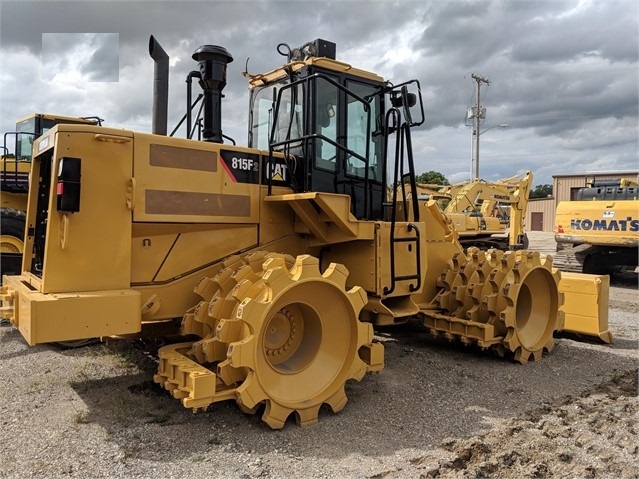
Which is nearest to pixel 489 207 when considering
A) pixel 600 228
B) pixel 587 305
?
pixel 600 228

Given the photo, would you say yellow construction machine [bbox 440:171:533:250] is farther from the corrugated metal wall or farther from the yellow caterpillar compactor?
the corrugated metal wall

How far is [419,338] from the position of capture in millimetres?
7504

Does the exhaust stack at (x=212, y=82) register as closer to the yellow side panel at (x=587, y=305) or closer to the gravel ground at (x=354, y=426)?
the gravel ground at (x=354, y=426)

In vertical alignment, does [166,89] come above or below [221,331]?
above

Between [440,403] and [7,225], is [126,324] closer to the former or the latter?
[440,403]

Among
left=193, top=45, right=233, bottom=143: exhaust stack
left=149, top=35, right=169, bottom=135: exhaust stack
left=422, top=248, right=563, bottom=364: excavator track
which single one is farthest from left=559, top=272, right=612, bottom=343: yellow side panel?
left=149, top=35, right=169, bottom=135: exhaust stack

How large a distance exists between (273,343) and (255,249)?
1.02m

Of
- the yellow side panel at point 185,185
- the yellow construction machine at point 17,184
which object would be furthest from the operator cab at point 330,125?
the yellow construction machine at point 17,184

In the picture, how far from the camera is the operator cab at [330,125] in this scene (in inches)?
213

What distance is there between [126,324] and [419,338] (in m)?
4.47

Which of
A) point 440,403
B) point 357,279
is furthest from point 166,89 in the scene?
point 440,403

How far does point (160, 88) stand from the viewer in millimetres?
5008

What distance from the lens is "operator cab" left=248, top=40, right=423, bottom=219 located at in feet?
17.8

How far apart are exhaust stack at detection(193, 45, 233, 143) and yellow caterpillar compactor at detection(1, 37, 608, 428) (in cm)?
1
